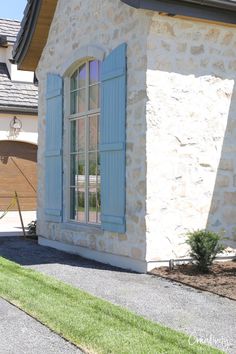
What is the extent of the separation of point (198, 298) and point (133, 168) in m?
2.39

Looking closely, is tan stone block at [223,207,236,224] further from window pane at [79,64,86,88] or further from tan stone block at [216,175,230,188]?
window pane at [79,64,86,88]

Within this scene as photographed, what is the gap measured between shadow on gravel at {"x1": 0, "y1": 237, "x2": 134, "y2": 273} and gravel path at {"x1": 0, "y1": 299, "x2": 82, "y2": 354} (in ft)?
9.52

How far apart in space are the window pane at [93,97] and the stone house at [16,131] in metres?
7.91

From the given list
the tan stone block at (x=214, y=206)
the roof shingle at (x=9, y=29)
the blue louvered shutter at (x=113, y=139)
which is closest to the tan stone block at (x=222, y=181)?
the tan stone block at (x=214, y=206)

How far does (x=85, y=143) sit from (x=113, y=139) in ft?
4.49

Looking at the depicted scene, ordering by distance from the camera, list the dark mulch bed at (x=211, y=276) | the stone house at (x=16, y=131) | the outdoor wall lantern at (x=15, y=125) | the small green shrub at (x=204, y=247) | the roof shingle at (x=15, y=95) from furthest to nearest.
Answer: the outdoor wall lantern at (x=15, y=125), the stone house at (x=16, y=131), the roof shingle at (x=15, y=95), the small green shrub at (x=204, y=247), the dark mulch bed at (x=211, y=276)

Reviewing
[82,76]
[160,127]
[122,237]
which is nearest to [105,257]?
[122,237]

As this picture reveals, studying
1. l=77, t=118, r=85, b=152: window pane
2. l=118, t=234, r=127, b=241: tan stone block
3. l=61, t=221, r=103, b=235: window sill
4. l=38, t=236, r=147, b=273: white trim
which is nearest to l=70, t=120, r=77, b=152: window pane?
l=77, t=118, r=85, b=152: window pane

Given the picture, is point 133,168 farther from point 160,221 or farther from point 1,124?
point 1,124

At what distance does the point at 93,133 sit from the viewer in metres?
9.54

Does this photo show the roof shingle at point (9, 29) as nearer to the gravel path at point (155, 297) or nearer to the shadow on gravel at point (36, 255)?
the shadow on gravel at point (36, 255)

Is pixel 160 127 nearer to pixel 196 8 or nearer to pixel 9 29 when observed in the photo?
pixel 196 8

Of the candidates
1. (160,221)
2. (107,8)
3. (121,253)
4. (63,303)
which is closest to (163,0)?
(107,8)

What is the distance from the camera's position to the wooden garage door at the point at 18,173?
18.0 meters
